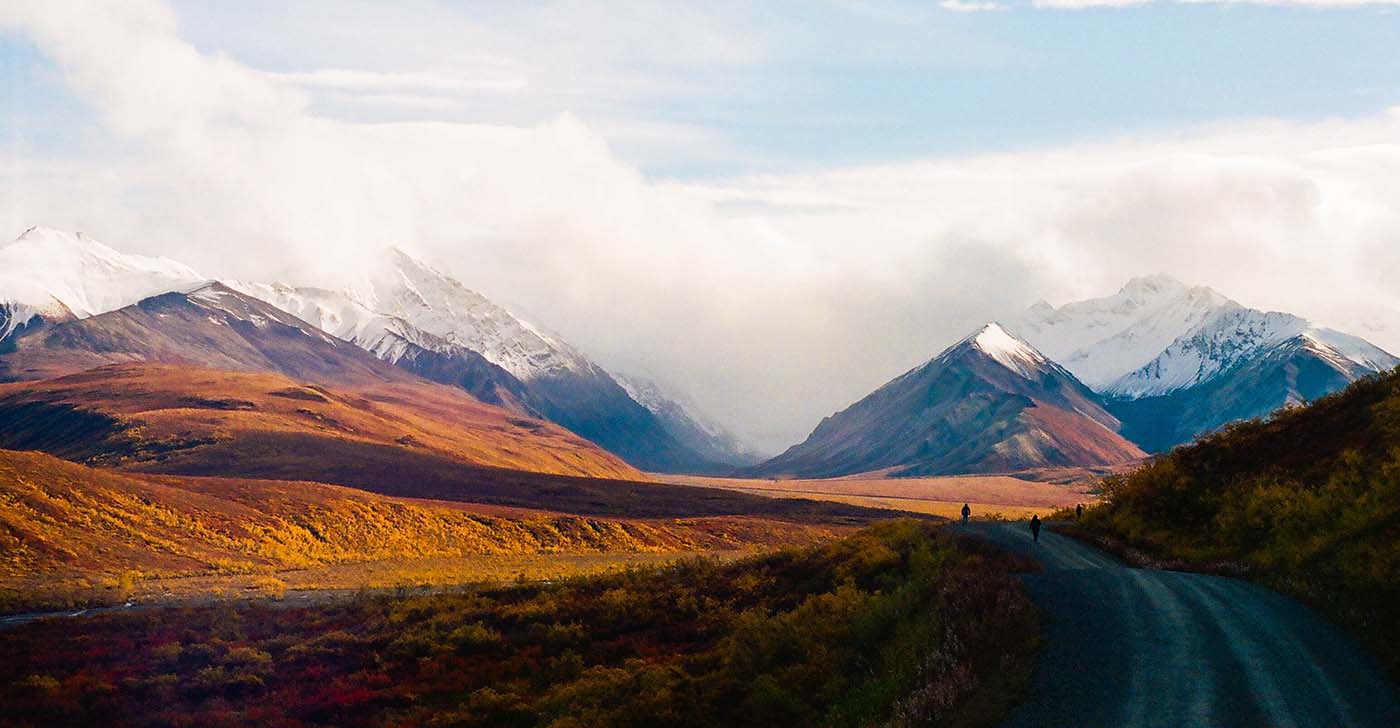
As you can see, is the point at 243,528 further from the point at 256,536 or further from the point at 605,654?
the point at 605,654

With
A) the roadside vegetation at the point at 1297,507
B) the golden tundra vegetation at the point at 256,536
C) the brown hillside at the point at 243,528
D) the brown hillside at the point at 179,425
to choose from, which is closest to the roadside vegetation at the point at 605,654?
the roadside vegetation at the point at 1297,507

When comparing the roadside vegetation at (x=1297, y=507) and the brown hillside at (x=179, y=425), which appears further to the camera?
the brown hillside at (x=179, y=425)

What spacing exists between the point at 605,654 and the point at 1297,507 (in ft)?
70.0

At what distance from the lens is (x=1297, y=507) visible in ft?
103

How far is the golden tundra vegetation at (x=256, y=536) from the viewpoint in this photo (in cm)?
6044

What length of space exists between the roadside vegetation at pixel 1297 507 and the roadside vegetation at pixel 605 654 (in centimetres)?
681

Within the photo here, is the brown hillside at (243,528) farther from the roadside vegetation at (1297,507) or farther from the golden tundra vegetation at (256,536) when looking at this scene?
the roadside vegetation at (1297,507)

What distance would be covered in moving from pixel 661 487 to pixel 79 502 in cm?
10265

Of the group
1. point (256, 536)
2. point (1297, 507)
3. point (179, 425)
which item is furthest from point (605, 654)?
point (179, 425)

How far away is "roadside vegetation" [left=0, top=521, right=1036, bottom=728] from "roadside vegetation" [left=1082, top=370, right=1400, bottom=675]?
6813mm

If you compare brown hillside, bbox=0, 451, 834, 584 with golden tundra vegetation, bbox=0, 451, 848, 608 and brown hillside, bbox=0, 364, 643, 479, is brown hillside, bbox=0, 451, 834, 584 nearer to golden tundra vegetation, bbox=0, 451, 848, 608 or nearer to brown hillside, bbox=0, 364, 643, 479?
golden tundra vegetation, bbox=0, 451, 848, 608

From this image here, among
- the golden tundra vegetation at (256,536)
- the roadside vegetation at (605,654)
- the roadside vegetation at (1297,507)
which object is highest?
the roadside vegetation at (1297,507)

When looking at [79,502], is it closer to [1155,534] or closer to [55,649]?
[55,649]

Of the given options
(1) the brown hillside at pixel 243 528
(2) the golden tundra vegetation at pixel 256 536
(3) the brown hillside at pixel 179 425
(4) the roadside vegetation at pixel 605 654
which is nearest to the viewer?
(4) the roadside vegetation at pixel 605 654
